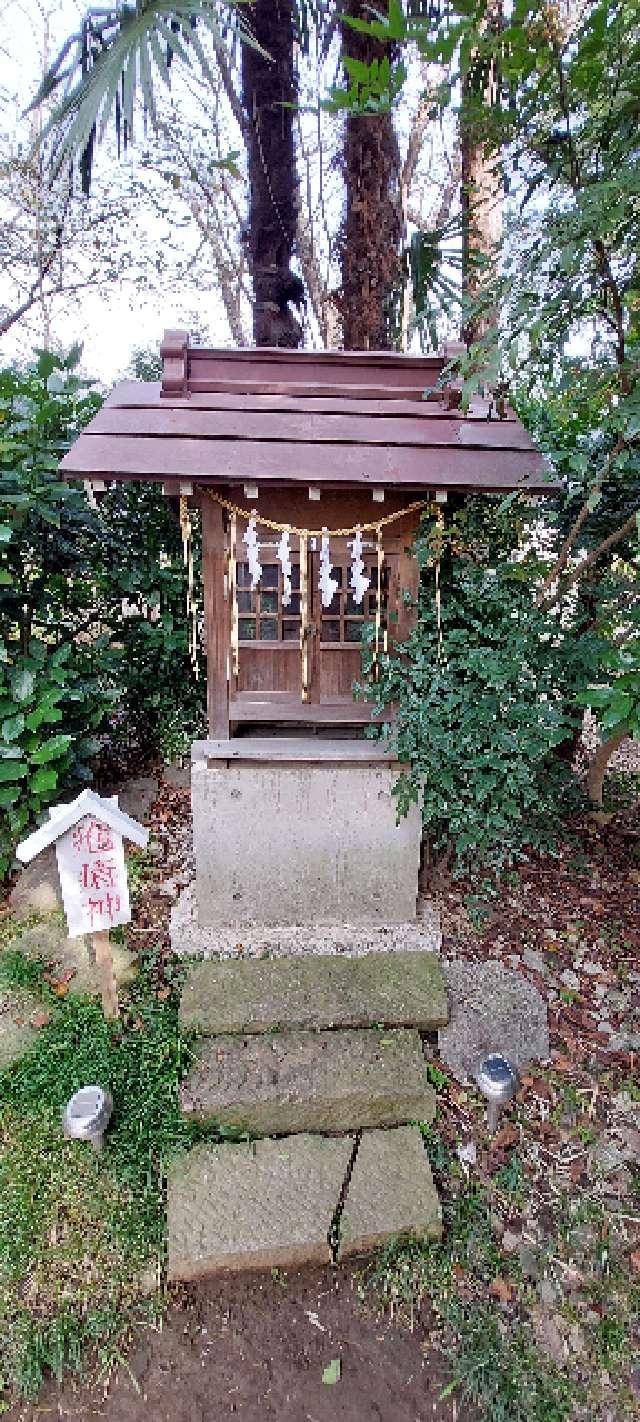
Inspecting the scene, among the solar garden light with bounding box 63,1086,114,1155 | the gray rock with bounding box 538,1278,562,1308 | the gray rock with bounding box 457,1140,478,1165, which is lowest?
the gray rock with bounding box 538,1278,562,1308

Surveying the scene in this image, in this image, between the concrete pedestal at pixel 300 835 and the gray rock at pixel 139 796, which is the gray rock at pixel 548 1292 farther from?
the gray rock at pixel 139 796

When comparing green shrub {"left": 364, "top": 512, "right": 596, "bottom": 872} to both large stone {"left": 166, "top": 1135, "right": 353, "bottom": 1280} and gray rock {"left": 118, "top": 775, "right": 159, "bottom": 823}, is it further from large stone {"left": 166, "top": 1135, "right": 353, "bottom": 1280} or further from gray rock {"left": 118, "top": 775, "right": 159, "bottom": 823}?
gray rock {"left": 118, "top": 775, "right": 159, "bottom": 823}

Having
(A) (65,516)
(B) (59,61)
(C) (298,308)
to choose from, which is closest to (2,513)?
(A) (65,516)

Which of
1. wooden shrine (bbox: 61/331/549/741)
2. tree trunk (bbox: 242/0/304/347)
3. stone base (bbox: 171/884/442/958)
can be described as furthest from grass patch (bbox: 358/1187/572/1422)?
tree trunk (bbox: 242/0/304/347)

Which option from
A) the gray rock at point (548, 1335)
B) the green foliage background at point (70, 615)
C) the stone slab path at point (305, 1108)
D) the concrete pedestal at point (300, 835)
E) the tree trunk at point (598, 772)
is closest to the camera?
the gray rock at point (548, 1335)

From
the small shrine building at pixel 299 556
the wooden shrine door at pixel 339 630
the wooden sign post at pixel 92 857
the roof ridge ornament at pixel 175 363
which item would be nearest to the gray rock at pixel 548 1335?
the small shrine building at pixel 299 556

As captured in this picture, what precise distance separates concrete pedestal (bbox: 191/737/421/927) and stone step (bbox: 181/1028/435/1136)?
99 cm

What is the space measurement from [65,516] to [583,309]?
10.8 feet

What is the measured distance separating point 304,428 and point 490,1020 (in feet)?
10.6

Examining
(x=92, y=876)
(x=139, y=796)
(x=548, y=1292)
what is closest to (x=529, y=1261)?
(x=548, y=1292)

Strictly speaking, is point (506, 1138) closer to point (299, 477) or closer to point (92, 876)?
point (92, 876)

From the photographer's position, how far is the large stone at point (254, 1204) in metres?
2.92

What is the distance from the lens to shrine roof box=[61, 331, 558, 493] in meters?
3.46

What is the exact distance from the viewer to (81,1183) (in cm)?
314
